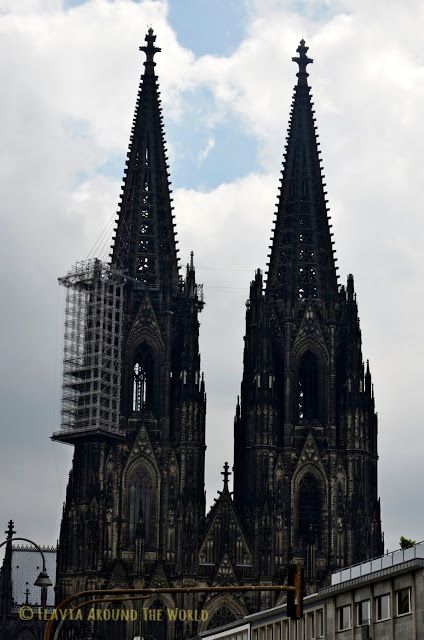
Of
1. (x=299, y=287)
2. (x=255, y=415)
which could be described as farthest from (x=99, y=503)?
(x=299, y=287)

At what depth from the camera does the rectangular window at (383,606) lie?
61.6m

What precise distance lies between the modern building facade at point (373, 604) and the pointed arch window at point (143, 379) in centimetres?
4455

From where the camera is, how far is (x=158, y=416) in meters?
117

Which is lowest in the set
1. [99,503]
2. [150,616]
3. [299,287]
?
[150,616]

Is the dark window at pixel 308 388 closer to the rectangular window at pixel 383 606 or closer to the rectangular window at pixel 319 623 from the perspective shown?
the rectangular window at pixel 319 623

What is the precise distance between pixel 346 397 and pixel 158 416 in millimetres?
13071

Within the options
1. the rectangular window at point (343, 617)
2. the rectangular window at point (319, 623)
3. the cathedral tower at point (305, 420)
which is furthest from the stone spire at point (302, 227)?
the rectangular window at point (343, 617)

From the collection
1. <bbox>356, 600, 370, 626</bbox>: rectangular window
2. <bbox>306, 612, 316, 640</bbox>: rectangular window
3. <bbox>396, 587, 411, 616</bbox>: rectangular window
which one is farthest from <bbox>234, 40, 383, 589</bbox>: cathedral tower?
<bbox>396, 587, 411, 616</bbox>: rectangular window

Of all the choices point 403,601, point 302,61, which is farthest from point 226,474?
point 403,601

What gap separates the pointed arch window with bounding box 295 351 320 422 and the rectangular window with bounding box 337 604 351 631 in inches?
2045

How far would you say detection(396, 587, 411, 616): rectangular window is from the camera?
5953 cm

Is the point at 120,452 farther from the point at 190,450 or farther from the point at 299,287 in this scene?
the point at 299,287

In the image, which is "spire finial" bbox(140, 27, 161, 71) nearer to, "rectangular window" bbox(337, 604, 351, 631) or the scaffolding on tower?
the scaffolding on tower

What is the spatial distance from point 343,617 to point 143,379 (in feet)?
180
